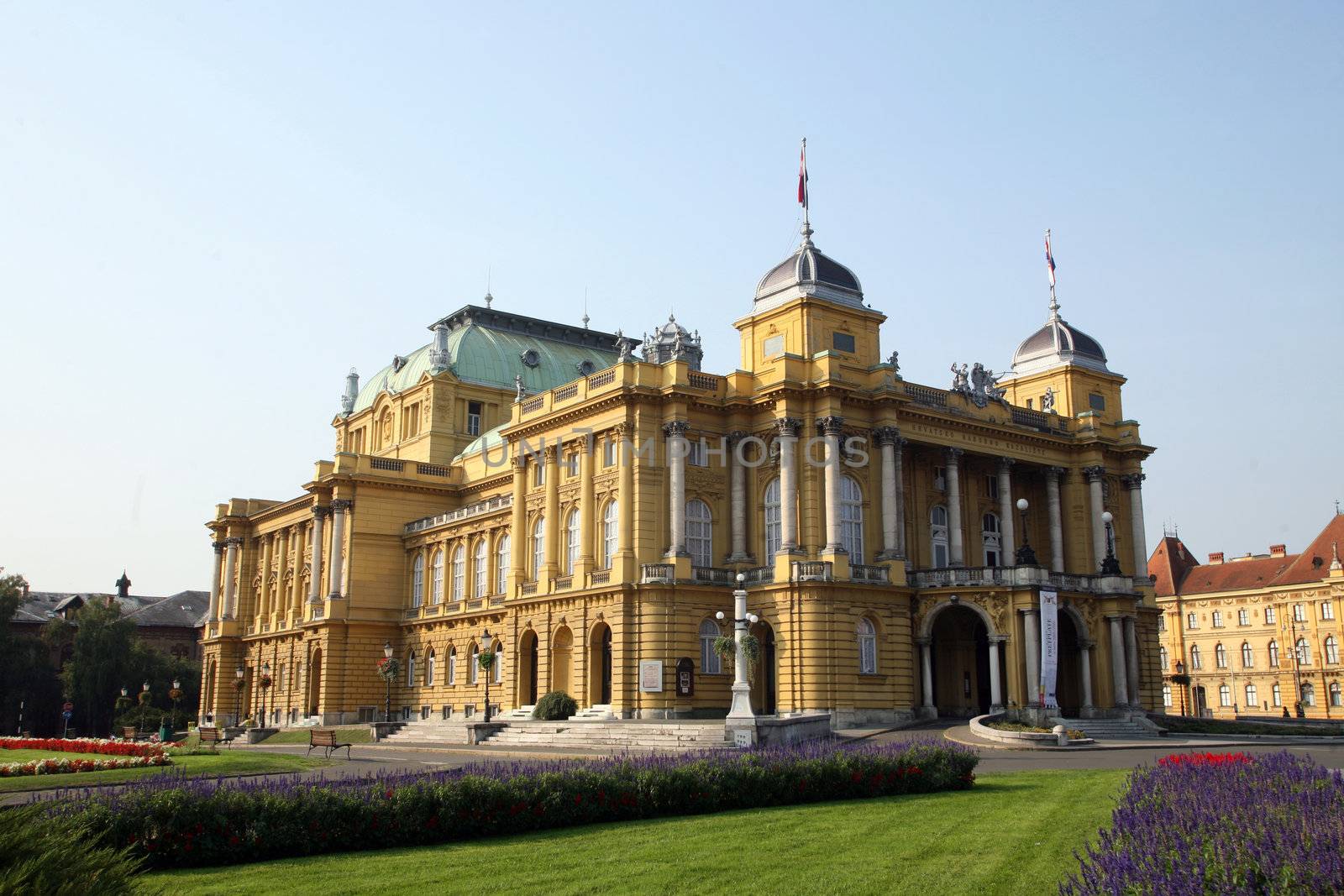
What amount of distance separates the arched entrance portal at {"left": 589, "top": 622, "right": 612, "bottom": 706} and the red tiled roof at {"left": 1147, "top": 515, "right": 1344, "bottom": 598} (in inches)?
2235

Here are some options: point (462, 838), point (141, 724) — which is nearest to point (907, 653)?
point (462, 838)

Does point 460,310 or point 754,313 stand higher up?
point 460,310

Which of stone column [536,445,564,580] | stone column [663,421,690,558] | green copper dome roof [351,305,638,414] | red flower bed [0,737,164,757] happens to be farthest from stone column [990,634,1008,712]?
green copper dome roof [351,305,638,414]

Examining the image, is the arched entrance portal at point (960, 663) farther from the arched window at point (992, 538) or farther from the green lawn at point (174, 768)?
the green lawn at point (174, 768)

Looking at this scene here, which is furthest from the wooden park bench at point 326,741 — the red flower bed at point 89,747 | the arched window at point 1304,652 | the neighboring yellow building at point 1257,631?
the arched window at point 1304,652

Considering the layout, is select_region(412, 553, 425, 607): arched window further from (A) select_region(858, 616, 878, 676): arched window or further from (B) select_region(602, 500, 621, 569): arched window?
(A) select_region(858, 616, 878, 676): arched window

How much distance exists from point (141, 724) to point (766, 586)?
4690 cm

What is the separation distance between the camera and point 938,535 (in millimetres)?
57938

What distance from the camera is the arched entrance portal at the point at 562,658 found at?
55906 mm

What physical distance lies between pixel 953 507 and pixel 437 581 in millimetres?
31423

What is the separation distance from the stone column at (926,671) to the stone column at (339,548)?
1396 inches

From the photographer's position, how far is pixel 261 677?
74.6 m

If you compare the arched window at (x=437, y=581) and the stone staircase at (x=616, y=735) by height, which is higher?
the arched window at (x=437, y=581)

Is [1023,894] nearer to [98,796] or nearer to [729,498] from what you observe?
[98,796]
